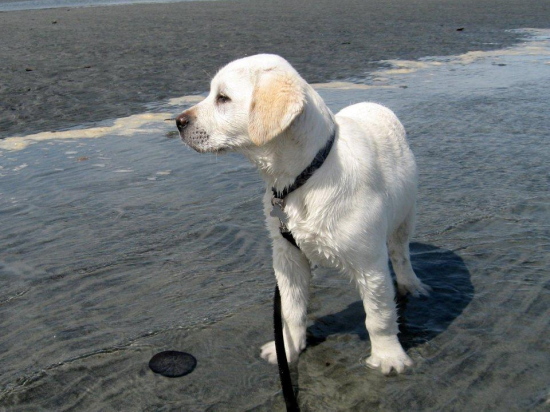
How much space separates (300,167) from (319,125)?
0.26m

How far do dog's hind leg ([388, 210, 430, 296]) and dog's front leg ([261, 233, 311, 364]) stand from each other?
→ 955 mm

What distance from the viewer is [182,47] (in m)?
17.6

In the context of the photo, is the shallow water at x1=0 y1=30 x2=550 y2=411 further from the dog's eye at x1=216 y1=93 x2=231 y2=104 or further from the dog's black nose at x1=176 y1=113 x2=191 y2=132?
the dog's eye at x1=216 y1=93 x2=231 y2=104

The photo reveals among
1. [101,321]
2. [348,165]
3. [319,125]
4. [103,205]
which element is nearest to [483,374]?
[348,165]

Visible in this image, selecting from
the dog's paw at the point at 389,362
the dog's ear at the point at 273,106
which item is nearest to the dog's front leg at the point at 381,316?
the dog's paw at the point at 389,362

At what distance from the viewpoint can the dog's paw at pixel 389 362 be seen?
3861 millimetres

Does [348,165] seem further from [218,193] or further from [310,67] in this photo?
[310,67]

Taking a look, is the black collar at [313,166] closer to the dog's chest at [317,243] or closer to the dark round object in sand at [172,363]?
A: the dog's chest at [317,243]

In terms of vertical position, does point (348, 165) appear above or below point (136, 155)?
above

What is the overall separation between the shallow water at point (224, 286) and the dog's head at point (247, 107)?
4.78 feet

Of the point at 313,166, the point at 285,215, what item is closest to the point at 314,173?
the point at 313,166

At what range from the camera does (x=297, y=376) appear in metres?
3.91

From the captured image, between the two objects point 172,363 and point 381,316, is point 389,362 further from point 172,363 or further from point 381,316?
point 172,363

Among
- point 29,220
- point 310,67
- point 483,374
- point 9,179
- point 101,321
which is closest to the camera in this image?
point 483,374
